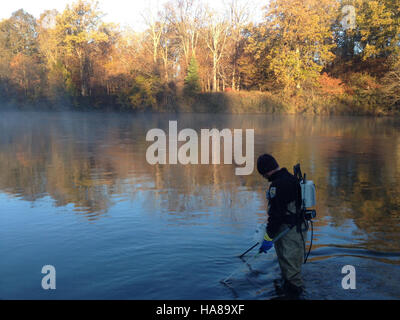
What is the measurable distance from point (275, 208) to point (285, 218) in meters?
0.16

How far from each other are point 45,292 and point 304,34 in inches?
1849

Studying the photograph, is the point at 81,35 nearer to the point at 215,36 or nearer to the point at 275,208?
the point at 215,36

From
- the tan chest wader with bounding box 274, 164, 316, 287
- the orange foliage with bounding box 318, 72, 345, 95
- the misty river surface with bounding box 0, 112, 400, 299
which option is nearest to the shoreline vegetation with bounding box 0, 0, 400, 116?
the orange foliage with bounding box 318, 72, 345, 95

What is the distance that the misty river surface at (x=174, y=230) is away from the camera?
5.42 m

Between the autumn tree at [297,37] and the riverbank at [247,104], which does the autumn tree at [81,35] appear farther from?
the autumn tree at [297,37]

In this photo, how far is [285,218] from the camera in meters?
4.77

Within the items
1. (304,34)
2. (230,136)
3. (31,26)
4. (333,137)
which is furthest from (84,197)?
(31,26)

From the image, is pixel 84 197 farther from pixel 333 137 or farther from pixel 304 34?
pixel 304 34

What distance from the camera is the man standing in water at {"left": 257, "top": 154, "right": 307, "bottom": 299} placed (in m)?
4.72

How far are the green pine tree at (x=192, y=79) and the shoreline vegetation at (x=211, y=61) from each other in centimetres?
13

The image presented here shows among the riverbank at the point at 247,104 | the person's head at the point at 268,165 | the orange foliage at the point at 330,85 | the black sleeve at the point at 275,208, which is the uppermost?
the orange foliage at the point at 330,85

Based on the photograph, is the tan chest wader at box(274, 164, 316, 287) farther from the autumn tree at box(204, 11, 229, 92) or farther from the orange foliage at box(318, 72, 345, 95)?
the autumn tree at box(204, 11, 229, 92)

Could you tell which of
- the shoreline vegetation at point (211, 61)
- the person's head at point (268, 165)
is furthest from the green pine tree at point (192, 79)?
the person's head at point (268, 165)

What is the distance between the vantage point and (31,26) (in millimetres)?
73750
